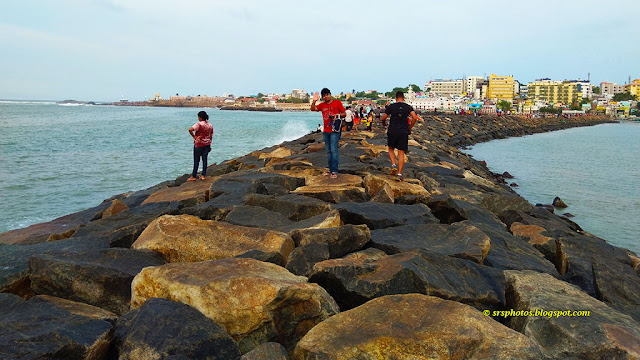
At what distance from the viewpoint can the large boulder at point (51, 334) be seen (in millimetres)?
2629

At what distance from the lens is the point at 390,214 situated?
5.32 metres

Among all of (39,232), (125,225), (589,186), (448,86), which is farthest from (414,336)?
(448,86)

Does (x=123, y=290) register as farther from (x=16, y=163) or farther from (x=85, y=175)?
(x=16, y=163)

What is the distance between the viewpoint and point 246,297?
3057 mm

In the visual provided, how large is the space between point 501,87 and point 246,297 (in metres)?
165

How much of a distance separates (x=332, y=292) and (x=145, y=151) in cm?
2558

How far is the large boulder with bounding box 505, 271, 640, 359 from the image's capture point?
2830 mm

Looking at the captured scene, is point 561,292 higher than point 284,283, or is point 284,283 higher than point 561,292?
point 284,283

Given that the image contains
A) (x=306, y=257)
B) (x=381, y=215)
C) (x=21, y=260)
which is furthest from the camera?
(x=381, y=215)

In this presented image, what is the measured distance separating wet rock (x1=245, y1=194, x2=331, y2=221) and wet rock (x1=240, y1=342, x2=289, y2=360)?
2820 millimetres

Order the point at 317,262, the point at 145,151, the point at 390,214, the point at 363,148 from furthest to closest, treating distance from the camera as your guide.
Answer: the point at 145,151, the point at 363,148, the point at 390,214, the point at 317,262

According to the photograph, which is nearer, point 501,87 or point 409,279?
point 409,279

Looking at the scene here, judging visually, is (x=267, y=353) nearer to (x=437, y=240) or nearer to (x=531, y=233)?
(x=437, y=240)

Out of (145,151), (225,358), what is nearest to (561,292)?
(225,358)
